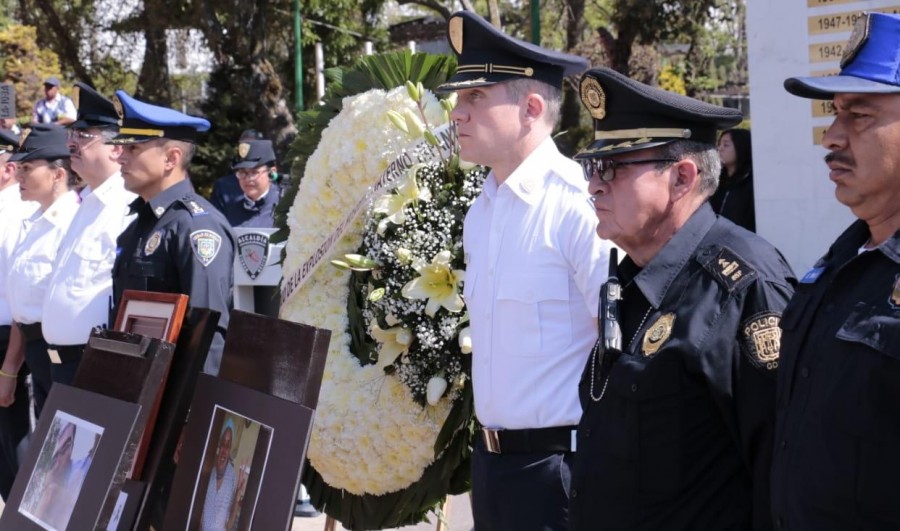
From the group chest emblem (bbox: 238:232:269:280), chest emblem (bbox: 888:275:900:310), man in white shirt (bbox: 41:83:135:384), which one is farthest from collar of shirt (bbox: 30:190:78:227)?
chest emblem (bbox: 888:275:900:310)

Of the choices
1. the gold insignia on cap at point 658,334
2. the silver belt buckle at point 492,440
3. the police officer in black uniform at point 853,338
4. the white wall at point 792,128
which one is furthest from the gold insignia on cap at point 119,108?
the police officer in black uniform at point 853,338

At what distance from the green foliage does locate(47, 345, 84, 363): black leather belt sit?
13.9 m

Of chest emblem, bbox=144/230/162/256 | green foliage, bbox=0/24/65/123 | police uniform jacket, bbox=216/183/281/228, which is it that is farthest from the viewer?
green foliage, bbox=0/24/65/123

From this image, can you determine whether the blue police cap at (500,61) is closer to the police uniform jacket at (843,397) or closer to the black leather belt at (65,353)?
the police uniform jacket at (843,397)

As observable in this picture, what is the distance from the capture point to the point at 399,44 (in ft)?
81.0

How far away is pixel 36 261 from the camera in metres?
5.48

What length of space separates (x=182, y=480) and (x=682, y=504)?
1.22 m

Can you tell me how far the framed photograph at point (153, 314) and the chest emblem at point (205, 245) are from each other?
77 centimetres

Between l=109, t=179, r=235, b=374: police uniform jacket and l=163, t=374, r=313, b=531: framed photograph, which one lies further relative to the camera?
l=109, t=179, r=235, b=374: police uniform jacket

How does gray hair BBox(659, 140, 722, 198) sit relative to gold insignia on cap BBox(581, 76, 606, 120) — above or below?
below

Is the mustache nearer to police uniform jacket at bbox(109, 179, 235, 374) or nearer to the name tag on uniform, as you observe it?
the name tag on uniform

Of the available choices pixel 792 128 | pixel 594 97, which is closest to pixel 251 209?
pixel 792 128

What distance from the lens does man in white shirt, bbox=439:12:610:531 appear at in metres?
2.99

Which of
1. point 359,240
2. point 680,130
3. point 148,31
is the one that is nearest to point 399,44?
point 148,31
